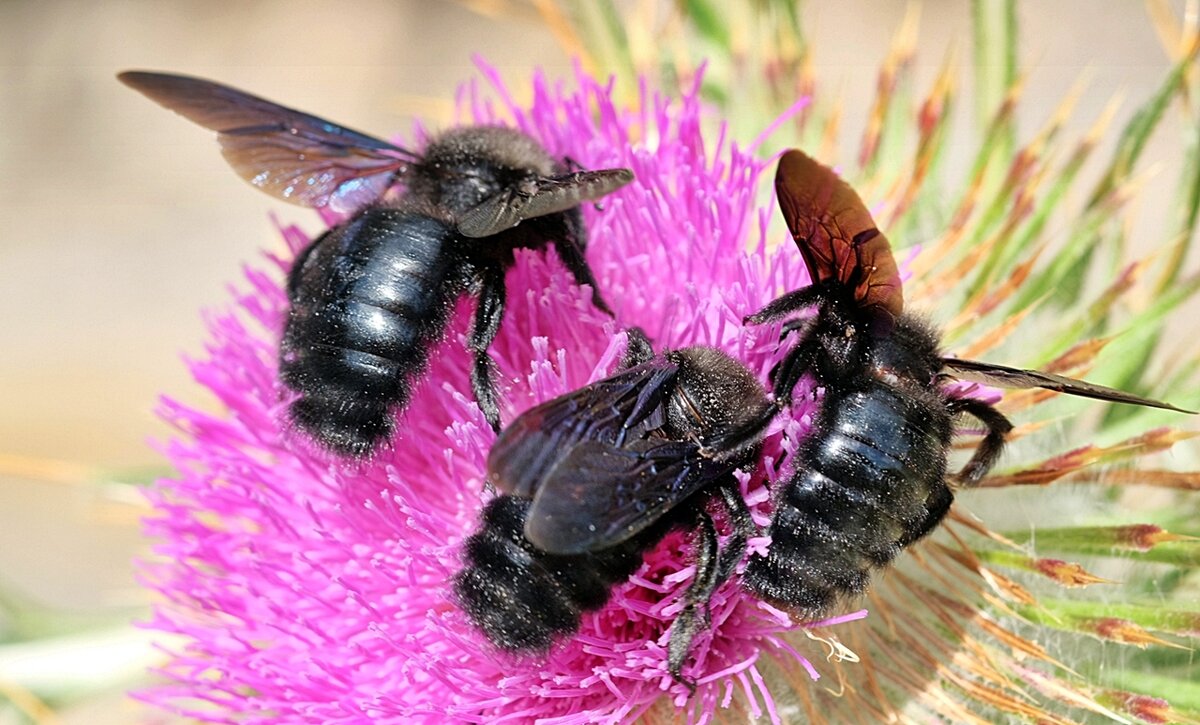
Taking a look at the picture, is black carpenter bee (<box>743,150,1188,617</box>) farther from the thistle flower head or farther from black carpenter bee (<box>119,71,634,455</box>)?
black carpenter bee (<box>119,71,634,455</box>)

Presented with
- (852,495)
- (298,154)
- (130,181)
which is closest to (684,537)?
(852,495)

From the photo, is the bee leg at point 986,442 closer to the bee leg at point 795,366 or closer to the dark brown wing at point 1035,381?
the dark brown wing at point 1035,381

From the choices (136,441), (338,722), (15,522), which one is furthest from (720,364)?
(15,522)

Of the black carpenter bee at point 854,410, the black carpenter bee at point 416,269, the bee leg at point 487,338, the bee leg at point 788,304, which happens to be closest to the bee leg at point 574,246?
the black carpenter bee at point 416,269

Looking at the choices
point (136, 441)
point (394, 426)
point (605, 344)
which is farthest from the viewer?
point (136, 441)

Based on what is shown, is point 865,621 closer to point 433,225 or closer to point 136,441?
point 433,225

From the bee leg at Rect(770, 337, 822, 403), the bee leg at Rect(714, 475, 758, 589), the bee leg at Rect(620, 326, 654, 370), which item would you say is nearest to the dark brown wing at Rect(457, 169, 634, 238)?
the bee leg at Rect(620, 326, 654, 370)

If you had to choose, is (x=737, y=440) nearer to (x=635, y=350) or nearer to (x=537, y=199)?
(x=635, y=350)
